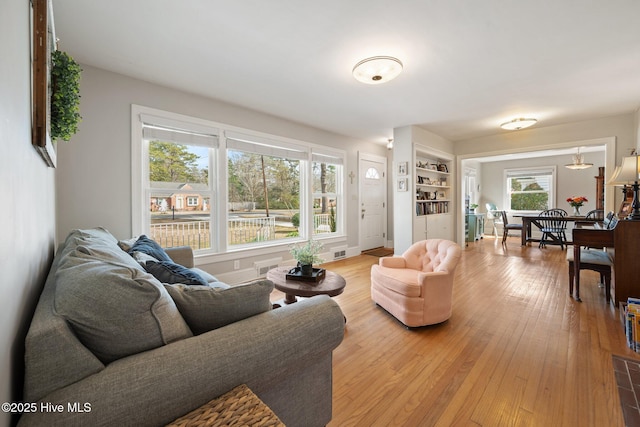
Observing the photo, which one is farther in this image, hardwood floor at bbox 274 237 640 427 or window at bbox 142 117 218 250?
window at bbox 142 117 218 250

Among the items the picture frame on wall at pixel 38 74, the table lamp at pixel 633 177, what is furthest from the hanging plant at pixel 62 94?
the table lamp at pixel 633 177

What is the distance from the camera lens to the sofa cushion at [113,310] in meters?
0.76

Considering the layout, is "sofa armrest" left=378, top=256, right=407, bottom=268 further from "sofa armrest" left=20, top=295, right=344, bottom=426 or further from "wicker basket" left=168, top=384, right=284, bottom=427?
"wicker basket" left=168, top=384, right=284, bottom=427

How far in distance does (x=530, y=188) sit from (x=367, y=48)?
828 cm

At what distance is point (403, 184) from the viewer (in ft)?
16.1

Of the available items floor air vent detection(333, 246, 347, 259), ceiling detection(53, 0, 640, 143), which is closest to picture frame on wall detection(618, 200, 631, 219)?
ceiling detection(53, 0, 640, 143)

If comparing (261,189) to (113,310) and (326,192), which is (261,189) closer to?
(326,192)

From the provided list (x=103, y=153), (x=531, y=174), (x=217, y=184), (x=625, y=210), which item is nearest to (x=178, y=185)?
(x=217, y=184)

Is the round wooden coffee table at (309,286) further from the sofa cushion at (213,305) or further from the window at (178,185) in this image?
the window at (178,185)

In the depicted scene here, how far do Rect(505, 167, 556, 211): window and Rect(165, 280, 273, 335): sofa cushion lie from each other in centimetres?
964

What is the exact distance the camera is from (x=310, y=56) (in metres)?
2.48

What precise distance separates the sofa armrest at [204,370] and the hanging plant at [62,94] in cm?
140

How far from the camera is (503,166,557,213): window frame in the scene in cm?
765

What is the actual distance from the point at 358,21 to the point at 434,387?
2.60 m
